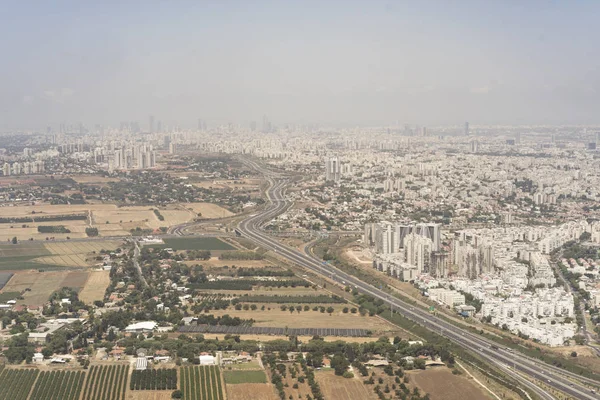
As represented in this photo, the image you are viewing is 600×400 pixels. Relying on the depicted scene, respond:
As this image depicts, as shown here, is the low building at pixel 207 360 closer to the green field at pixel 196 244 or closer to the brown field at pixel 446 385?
the brown field at pixel 446 385

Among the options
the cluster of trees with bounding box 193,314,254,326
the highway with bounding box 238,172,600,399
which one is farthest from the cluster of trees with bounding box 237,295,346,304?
the cluster of trees with bounding box 193,314,254,326

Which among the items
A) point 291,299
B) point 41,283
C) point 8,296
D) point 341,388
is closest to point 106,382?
point 341,388

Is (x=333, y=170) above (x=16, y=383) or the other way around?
above

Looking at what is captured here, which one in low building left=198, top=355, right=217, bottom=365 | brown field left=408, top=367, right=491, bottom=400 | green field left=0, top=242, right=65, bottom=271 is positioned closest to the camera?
brown field left=408, top=367, right=491, bottom=400

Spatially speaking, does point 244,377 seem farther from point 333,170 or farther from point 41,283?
point 333,170

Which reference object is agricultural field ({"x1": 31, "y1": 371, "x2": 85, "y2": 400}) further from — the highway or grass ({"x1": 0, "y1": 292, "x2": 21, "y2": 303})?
the highway

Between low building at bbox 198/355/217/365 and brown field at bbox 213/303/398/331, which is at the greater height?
low building at bbox 198/355/217/365

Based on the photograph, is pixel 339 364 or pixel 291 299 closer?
pixel 339 364
